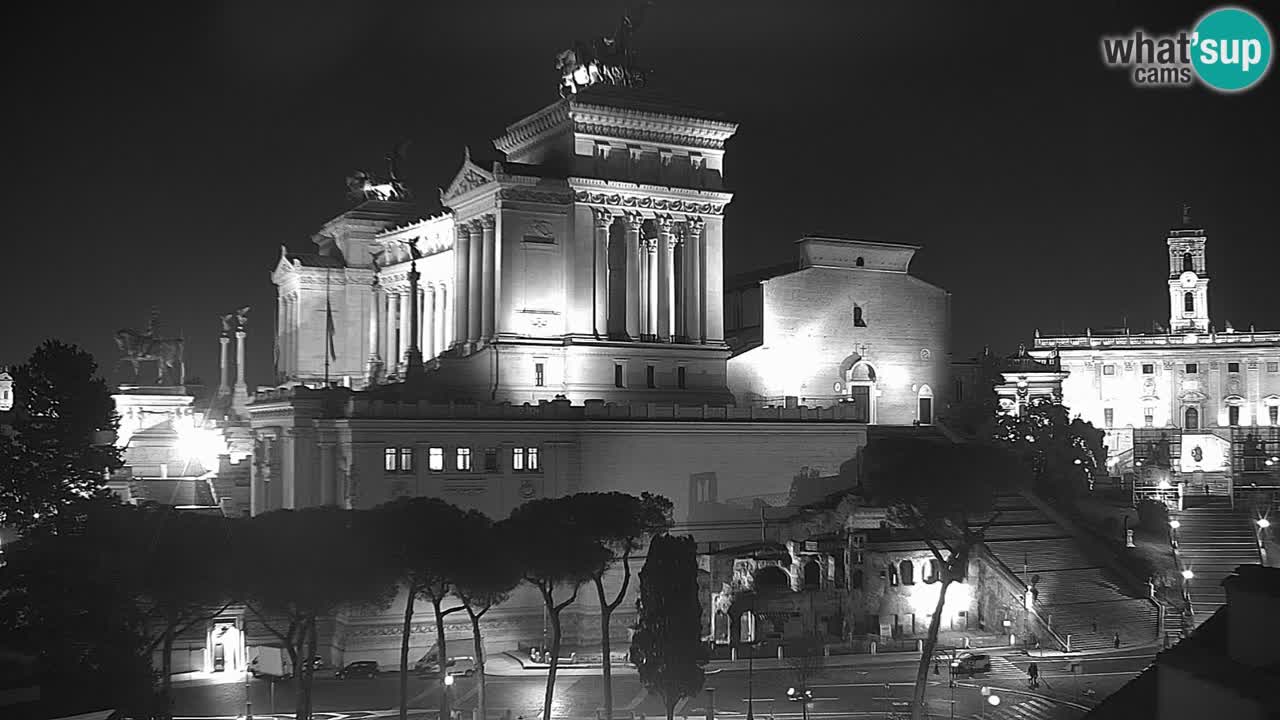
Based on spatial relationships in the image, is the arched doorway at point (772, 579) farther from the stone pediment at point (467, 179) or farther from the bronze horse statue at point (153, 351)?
the bronze horse statue at point (153, 351)

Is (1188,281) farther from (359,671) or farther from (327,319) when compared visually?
(359,671)

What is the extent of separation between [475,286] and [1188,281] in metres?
89.1

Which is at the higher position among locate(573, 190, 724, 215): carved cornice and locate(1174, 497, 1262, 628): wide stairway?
locate(573, 190, 724, 215): carved cornice

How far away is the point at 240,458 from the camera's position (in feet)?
322

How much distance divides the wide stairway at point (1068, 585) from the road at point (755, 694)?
4128 mm

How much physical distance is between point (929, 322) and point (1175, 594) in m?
28.6

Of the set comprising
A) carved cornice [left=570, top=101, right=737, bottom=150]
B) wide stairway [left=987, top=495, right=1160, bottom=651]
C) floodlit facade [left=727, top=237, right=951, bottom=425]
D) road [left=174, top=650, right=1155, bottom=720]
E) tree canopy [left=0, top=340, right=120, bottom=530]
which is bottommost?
road [left=174, top=650, right=1155, bottom=720]

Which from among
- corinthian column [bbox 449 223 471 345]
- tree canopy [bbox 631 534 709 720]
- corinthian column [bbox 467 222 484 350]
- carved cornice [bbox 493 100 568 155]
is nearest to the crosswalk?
tree canopy [bbox 631 534 709 720]

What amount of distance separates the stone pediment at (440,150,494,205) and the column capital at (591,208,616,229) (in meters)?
6.63

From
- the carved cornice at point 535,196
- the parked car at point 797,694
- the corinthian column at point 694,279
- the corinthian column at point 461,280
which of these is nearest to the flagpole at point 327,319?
the corinthian column at point 461,280

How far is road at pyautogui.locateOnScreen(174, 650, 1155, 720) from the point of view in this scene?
5397 cm

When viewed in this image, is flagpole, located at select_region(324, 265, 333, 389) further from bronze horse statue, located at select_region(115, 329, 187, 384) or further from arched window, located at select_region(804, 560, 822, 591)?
arched window, located at select_region(804, 560, 822, 591)

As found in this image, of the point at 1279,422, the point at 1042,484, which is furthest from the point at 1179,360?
the point at 1042,484

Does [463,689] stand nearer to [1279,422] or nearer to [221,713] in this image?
[221,713]
